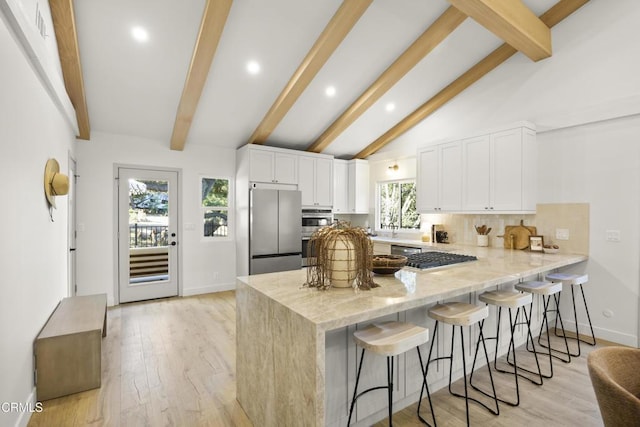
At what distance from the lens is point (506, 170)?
3914 millimetres

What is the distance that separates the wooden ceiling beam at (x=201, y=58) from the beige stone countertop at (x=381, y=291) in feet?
7.59

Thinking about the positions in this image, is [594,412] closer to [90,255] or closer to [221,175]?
[221,175]

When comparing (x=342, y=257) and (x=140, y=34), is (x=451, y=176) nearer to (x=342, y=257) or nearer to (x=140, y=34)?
(x=342, y=257)

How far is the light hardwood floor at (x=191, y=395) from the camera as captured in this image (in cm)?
212

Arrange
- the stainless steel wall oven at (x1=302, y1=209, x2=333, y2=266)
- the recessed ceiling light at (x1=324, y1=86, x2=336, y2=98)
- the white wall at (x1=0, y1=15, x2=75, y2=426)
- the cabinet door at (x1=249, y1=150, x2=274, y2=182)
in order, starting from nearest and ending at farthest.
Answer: the white wall at (x1=0, y1=15, x2=75, y2=426) < the recessed ceiling light at (x1=324, y1=86, x2=336, y2=98) < the cabinet door at (x1=249, y1=150, x2=274, y2=182) < the stainless steel wall oven at (x1=302, y1=209, x2=333, y2=266)

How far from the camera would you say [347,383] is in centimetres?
187

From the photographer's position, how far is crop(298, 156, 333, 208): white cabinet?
5.65m

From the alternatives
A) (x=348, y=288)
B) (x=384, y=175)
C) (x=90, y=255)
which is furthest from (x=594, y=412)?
(x=90, y=255)

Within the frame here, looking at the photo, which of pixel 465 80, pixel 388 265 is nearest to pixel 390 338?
pixel 388 265

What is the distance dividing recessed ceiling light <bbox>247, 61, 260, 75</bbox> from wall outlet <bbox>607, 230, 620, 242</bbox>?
431cm

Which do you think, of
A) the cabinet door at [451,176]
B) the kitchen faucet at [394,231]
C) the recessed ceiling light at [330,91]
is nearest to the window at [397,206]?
the kitchen faucet at [394,231]

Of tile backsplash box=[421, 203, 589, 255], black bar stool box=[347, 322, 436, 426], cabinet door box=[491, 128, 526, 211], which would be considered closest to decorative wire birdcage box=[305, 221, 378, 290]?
black bar stool box=[347, 322, 436, 426]

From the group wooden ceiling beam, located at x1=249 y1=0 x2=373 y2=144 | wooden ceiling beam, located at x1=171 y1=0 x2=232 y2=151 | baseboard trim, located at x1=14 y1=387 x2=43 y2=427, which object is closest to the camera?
baseboard trim, located at x1=14 y1=387 x2=43 y2=427

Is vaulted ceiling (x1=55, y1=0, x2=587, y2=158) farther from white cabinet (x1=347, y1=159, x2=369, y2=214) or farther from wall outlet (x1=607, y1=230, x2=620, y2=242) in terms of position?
wall outlet (x1=607, y1=230, x2=620, y2=242)
